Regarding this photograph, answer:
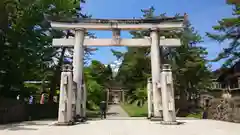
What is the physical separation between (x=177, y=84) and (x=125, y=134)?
1704 centimetres

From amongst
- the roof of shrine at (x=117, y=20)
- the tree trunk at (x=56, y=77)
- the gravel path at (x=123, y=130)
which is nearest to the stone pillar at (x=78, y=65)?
the roof of shrine at (x=117, y=20)

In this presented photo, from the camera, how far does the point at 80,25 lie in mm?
14180

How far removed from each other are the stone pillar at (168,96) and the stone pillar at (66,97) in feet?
15.2

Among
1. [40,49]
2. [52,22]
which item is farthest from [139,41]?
[40,49]

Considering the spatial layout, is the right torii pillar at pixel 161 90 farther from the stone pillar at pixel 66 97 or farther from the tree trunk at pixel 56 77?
the tree trunk at pixel 56 77

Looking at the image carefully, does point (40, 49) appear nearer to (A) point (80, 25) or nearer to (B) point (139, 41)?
(A) point (80, 25)

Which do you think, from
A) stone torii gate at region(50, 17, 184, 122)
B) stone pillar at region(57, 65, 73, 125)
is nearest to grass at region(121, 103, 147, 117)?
stone torii gate at region(50, 17, 184, 122)

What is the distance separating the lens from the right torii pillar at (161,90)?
36.5 feet

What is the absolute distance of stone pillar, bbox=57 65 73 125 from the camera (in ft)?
35.3

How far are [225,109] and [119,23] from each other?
852cm

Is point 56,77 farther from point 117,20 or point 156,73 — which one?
point 156,73

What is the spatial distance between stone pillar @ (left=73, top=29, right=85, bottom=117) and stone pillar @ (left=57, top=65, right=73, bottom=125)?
152 centimetres

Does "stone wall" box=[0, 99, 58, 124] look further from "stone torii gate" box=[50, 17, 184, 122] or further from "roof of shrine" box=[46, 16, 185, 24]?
"roof of shrine" box=[46, 16, 185, 24]

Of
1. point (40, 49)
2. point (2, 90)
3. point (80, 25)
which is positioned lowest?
point (2, 90)
